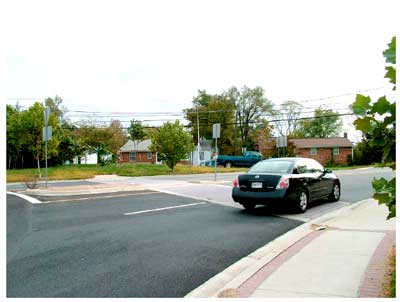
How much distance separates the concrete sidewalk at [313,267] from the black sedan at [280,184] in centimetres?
189

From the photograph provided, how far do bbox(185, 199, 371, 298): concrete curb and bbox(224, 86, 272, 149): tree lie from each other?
61893 mm

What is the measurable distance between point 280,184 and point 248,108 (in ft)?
201

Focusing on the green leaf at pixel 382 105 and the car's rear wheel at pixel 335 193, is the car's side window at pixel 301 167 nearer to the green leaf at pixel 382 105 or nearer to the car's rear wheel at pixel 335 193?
the car's rear wheel at pixel 335 193

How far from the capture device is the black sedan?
9859mm

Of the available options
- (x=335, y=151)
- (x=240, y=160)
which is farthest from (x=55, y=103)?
(x=335, y=151)

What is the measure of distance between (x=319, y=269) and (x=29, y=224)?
21.8 feet

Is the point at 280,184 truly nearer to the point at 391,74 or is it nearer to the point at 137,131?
the point at 391,74

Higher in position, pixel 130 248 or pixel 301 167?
pixel 301 167

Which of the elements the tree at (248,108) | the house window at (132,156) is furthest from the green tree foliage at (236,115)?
the house window at (132,156)

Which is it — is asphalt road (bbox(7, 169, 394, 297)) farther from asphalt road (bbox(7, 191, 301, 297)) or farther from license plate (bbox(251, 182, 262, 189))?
license plate (bbox(251, 182, 262, 189))

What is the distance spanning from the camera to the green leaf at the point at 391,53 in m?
2.77

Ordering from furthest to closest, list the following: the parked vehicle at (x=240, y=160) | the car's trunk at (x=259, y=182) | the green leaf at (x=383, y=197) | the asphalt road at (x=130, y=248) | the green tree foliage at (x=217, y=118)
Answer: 1. the green tree foliage at (x=217, y=118)
2. the parked vehicle at (x=240, y=160)
3. the car's trunk at (x=259, y=182)
4. the asphalt road at (x=130, y=248)
5. the green leaf at (x=383, y=197)

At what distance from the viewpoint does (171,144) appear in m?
32.2

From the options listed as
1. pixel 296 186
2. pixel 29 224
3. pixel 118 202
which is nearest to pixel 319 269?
pixel 296 186
